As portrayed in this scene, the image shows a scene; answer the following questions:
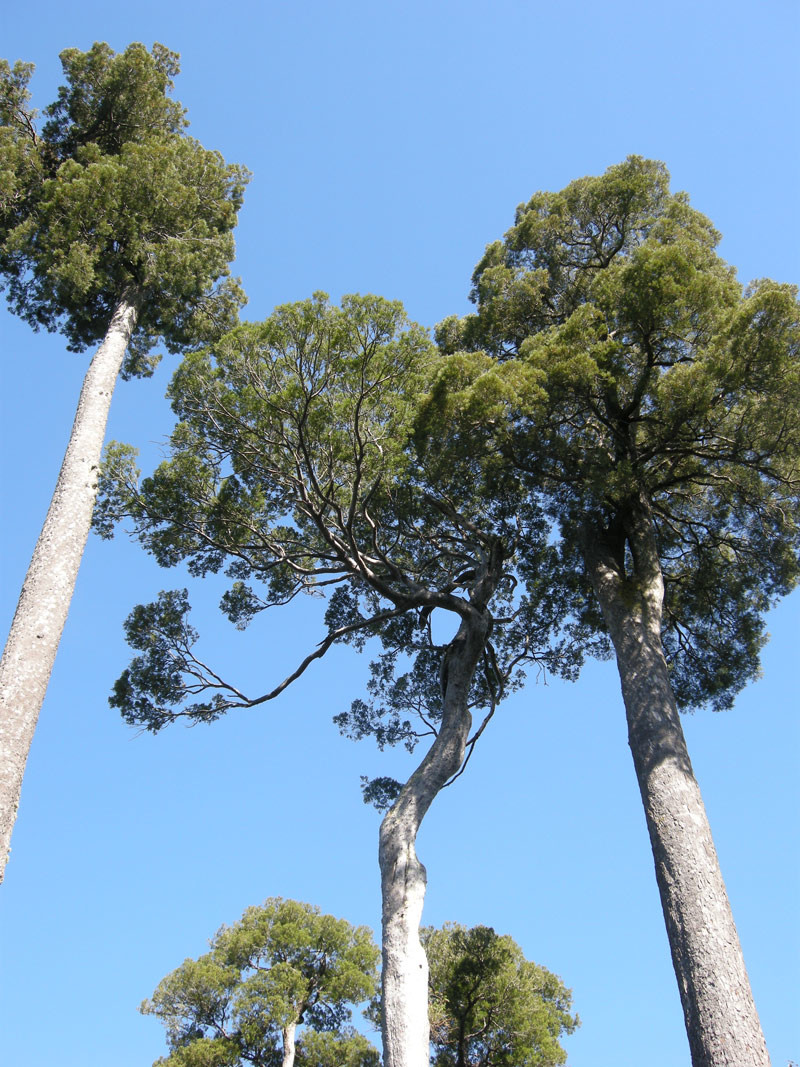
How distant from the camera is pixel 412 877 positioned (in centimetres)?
802

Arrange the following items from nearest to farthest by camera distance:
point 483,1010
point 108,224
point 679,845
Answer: point 679,845 < point 108,224 < point 483,1010

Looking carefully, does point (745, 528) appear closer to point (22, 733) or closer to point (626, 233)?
point (626, 233)

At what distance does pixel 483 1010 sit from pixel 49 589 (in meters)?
9.51

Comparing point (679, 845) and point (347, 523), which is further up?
point (347, 523)

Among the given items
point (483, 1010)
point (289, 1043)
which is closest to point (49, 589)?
point (483, 1010)

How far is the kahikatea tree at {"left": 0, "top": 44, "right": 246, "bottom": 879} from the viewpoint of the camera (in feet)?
37.9

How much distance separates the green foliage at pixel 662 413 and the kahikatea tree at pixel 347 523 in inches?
26.3

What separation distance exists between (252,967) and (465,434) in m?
12.6

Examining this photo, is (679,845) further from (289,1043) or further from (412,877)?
(289,1043)

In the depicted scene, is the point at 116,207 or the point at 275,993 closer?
the point at 116,207

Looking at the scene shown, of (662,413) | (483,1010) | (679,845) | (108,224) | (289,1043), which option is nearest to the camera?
(679,845)

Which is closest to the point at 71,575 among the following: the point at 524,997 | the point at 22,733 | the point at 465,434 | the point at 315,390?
the point at 22,733

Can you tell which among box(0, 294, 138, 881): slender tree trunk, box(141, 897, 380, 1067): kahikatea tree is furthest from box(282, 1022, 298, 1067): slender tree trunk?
box(0, 294, 138, 881): slender tree trunk

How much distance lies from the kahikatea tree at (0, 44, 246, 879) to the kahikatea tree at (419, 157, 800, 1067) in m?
4.20
